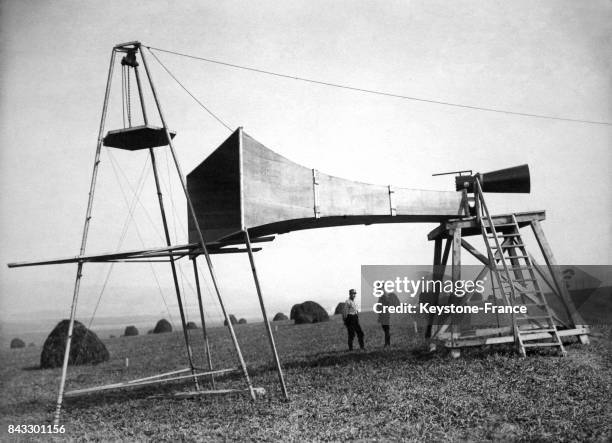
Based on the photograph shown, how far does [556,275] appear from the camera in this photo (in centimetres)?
1112

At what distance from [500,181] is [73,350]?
656 inches

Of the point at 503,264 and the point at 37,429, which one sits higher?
the point at 503,264

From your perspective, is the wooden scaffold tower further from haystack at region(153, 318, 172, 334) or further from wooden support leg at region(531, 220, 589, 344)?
haystack at region(153, 318, 172, 334)

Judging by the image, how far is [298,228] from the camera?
996 centimetres

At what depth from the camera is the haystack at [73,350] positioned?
60.9 ft

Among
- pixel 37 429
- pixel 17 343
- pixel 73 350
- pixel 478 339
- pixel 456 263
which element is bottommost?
pixel 17 343

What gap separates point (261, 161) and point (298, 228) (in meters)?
1.85

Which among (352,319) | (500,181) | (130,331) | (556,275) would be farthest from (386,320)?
(130,331)

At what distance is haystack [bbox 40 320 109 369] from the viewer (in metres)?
18.6

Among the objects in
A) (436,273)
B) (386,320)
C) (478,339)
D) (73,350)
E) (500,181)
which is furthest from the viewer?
(73,350)

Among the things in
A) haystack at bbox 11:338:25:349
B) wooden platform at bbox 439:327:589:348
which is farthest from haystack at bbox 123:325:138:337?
wooden platform at bbox 439:327:589:348

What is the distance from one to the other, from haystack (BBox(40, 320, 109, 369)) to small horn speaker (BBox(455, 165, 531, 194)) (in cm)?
1482

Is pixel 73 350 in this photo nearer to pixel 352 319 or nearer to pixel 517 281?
pixel 352 319

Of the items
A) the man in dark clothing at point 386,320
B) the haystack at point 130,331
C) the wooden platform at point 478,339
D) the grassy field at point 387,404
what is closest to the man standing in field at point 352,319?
the man in dark clothing at point 386,320
